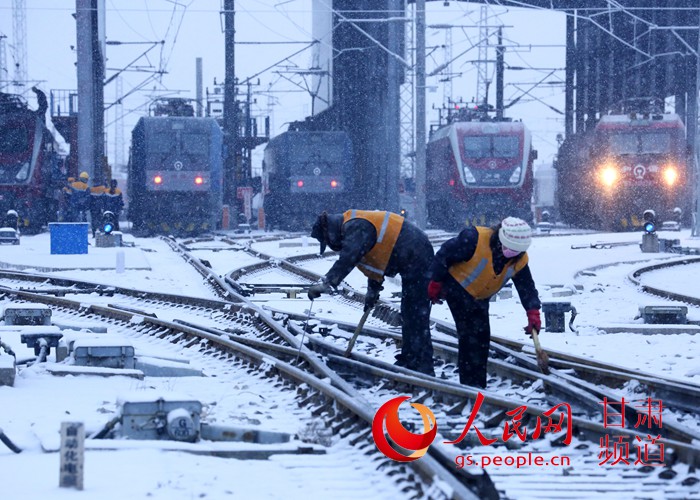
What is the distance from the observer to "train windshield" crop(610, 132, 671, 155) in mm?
33906

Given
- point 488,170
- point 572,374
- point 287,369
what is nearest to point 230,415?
point 287,369

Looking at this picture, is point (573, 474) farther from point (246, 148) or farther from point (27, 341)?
point (246, 148)

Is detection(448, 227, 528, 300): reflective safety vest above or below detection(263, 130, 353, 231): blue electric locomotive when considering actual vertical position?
below

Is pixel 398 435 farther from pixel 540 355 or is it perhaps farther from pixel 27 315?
pixel 27 315

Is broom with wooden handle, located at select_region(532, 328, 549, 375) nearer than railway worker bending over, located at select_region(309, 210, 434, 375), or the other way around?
broom with wooden handle, located at select_region(532, 328, 549, 375)

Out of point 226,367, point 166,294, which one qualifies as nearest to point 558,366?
point 226,367

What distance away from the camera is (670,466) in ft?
16.4

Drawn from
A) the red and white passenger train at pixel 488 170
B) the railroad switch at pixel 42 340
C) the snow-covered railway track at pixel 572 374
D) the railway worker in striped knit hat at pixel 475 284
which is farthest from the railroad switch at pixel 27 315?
the red and white passenger train at pixel 488 170

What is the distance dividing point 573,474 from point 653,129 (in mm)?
30554

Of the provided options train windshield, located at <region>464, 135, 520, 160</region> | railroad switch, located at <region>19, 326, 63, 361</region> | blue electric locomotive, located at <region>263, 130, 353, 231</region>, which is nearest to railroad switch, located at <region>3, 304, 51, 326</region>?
railroad switch, located at <region>19, 326, 63, 361</region>

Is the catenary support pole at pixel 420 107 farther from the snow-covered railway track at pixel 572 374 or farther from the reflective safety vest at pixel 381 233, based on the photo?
the reflective safety vest at pixel 381 233

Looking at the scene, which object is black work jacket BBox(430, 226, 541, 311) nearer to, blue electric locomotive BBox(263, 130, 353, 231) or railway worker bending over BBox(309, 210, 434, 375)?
railway worker bending over BBox(309, 210, 434, 375)

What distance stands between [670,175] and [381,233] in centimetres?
2849

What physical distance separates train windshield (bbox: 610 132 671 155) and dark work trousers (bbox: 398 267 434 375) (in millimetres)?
27191
